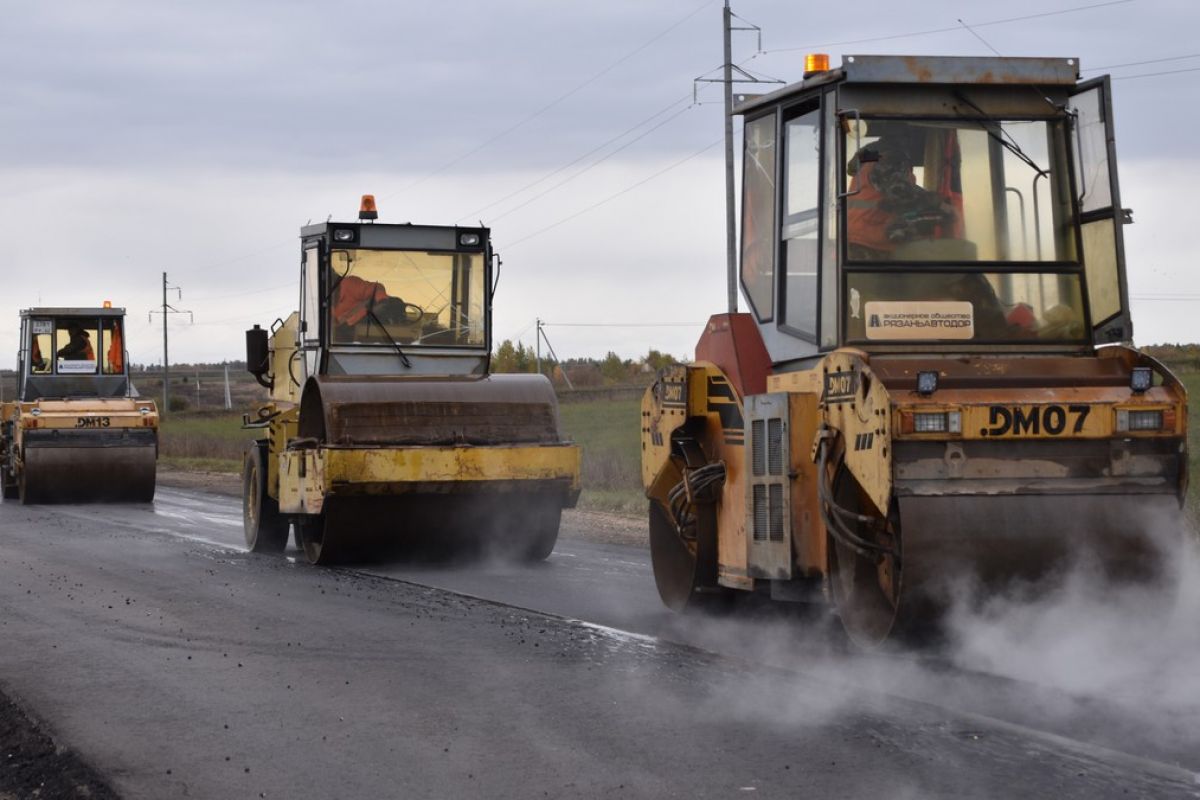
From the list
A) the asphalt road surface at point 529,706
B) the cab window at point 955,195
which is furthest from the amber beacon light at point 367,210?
the cab window at point 955,195

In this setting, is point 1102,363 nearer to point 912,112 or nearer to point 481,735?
point 912,112

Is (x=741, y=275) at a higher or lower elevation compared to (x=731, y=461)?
higher

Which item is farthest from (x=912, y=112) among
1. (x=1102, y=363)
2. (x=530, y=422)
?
(x=530, y=422)

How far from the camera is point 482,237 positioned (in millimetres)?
16188

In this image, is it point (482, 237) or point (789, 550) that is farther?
point (482, 237)

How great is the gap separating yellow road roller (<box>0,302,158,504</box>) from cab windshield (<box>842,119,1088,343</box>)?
60.6 ft

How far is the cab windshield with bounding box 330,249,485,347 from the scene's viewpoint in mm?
15711

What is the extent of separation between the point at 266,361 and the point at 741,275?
8166mm

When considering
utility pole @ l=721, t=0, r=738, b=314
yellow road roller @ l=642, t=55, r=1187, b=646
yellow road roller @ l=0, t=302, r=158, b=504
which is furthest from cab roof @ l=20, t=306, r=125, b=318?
yellow road roller @ l=642, t=55, r=1187, b=646

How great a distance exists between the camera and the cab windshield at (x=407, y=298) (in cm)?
1571

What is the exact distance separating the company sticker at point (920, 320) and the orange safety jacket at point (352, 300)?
317 inches

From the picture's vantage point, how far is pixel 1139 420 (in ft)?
25.2

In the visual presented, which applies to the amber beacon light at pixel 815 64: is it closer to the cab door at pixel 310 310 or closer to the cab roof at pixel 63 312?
the cab door at pixel 310 310

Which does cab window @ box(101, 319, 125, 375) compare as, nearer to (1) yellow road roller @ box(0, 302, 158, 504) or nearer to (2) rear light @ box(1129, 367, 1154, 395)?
(1) yellow road roller @ box(0, 302, 158, 504)
